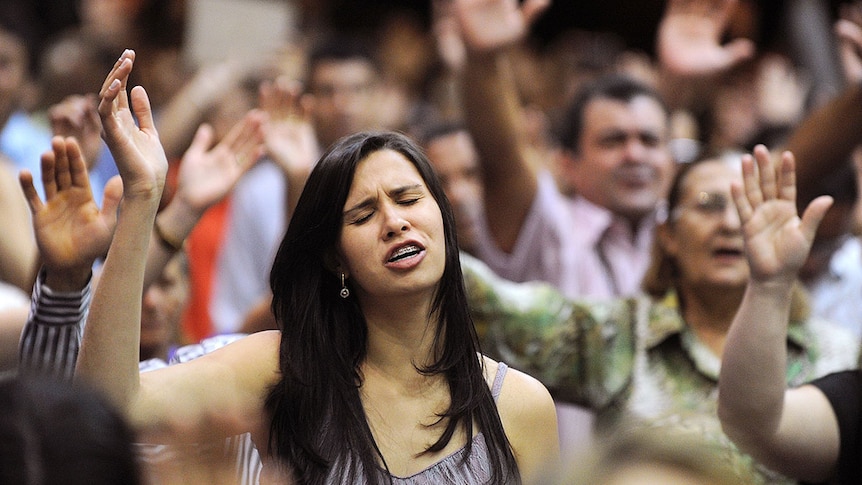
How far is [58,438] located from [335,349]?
49.9 inches

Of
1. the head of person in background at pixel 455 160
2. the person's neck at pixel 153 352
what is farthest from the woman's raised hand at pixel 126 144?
the head of person in background at pixel 455 160

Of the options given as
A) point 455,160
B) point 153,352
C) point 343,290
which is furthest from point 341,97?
point 343,290

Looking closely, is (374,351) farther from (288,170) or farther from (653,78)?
(653,78)

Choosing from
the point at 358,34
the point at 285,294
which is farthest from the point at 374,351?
the point at 358,34

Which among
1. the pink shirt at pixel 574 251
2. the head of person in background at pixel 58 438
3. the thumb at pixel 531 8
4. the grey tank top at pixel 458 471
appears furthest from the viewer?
the pink shirt at pixel 574 251

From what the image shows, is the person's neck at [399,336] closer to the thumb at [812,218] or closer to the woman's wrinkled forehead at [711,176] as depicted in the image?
the thumb at [812,218]

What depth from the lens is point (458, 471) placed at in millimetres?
2326

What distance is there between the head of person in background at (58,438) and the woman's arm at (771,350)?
1.73 meters

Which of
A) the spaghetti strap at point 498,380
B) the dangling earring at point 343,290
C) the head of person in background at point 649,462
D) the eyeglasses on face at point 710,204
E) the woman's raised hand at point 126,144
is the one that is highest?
the woman's raised hand at point 126,144

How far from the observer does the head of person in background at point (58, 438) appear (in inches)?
46.4

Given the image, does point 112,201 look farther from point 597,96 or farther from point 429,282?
point 597,96

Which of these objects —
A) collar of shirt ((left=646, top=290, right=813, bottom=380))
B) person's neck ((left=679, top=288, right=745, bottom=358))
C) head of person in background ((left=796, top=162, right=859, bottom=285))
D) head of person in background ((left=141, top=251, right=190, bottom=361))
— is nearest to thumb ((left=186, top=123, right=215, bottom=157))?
head of person in background ((left=141, top=251, right=190, bottom=361))

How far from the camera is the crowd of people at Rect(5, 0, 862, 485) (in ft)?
7.16

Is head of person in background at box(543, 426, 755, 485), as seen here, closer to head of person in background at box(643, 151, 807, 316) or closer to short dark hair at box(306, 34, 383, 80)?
head of person in background at box(643, 151, 807, 316)
